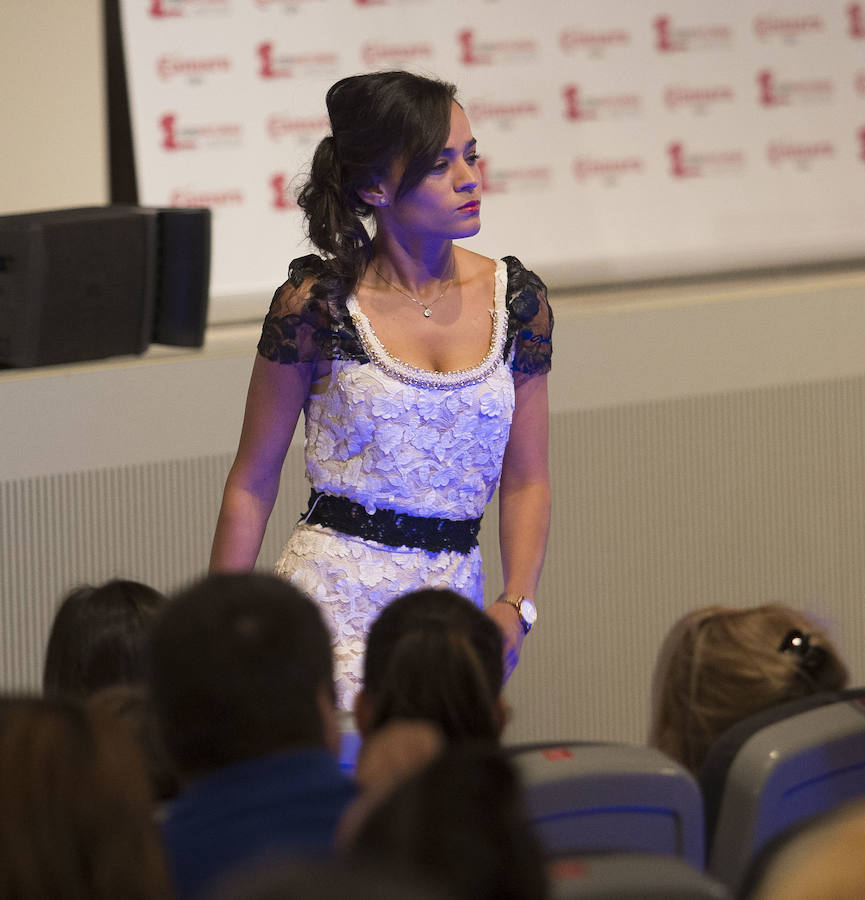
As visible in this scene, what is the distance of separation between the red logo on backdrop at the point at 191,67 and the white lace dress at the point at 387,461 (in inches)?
71.1

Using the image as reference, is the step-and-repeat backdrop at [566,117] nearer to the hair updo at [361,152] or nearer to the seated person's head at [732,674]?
the hair updo at [361,152]

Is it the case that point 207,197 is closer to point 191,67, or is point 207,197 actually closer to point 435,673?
point 191,67

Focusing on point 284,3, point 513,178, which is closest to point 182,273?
point 284,3

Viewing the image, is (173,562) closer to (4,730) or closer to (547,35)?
(547,35)

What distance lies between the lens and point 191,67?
394 centimetres

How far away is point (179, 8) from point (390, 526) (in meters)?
2.09

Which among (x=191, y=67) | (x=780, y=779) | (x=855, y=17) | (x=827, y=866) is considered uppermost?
(x=855, y=17)

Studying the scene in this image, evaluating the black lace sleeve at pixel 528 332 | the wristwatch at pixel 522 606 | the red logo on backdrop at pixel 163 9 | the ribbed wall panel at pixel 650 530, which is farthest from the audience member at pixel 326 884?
the red logo on backdrop at pixel 163 9

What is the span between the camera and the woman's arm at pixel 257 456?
7.75ft

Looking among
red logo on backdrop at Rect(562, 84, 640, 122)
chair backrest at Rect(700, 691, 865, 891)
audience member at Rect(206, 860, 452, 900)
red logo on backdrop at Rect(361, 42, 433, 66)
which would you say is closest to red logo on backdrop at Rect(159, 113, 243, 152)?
red logo on backdrop at Rect(361, 42, 433, 66)

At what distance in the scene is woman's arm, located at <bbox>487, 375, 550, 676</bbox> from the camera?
2463 millimetres

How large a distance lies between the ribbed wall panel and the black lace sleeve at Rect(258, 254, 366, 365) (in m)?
1.45

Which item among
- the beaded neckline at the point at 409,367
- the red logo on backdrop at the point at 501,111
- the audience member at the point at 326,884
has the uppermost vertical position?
the red logo on backdrop at the point at 501,111

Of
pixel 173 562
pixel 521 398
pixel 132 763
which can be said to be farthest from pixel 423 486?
pixel 173 562
